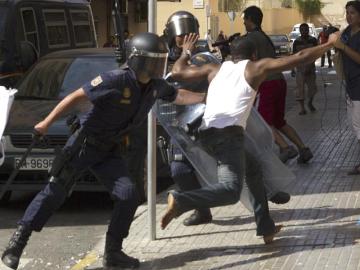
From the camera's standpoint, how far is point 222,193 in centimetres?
573

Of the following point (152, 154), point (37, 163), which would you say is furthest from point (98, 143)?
point (37, 163)

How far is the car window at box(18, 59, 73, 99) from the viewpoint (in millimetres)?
9148

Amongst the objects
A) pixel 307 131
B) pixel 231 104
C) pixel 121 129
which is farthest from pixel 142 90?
pixel 307 131

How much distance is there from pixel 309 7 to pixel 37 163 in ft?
218

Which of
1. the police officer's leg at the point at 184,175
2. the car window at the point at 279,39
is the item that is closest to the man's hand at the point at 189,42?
the police officer's leg at the point at 184,175

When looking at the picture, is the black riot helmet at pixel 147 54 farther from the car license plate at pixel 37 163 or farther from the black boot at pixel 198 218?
the car license plate at pixel 37 163

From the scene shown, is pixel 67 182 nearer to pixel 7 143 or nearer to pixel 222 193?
pixel 222 193

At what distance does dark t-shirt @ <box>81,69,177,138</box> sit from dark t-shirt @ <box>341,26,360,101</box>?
3.41m

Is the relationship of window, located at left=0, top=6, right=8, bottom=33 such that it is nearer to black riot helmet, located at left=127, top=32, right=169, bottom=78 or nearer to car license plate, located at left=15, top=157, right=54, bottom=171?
car license plate, located at left=15, top=157, right=54, bottom=171

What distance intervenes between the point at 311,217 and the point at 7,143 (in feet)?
9.89

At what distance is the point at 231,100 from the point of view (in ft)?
19.2

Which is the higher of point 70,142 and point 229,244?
point 70,142

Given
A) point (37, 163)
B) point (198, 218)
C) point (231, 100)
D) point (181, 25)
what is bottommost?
point (198, 218)

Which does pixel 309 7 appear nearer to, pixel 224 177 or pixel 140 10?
pixel 140 10
